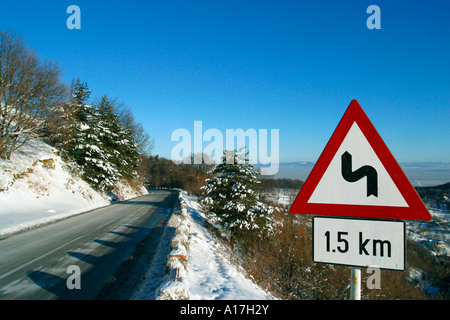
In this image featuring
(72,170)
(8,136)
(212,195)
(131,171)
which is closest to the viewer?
(212,195)

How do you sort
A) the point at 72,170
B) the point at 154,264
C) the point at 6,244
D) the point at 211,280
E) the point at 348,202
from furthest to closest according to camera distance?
the point at 72,170 < the point at 6,244 < the point at 154,264 < the point at 211,280 < the point at 348,202

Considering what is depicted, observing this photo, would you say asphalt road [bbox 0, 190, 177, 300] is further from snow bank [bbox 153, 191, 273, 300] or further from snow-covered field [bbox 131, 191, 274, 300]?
snow bank [bbox 153, 191, 273, 300]

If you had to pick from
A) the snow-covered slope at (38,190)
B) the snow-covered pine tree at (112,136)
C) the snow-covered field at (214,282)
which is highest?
the snow-covered pine tree at (112,136)

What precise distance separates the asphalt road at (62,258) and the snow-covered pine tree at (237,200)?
16.2ft

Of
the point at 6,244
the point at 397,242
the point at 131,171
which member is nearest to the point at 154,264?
the point at 6,244

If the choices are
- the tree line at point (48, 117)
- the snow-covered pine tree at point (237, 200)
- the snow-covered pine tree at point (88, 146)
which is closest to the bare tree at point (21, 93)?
the tree line at point (48, 117)

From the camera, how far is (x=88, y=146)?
22641mm

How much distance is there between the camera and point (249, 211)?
1366 centimetres

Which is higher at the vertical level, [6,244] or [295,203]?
[295,203]

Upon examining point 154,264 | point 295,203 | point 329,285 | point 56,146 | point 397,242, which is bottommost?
point 329,285

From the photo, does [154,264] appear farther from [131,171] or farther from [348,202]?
[131,171]

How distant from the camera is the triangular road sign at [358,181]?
5.94 feet

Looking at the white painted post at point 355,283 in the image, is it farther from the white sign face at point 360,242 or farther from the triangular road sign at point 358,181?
the triangular road sign at point 358,181

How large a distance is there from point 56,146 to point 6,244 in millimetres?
17639
